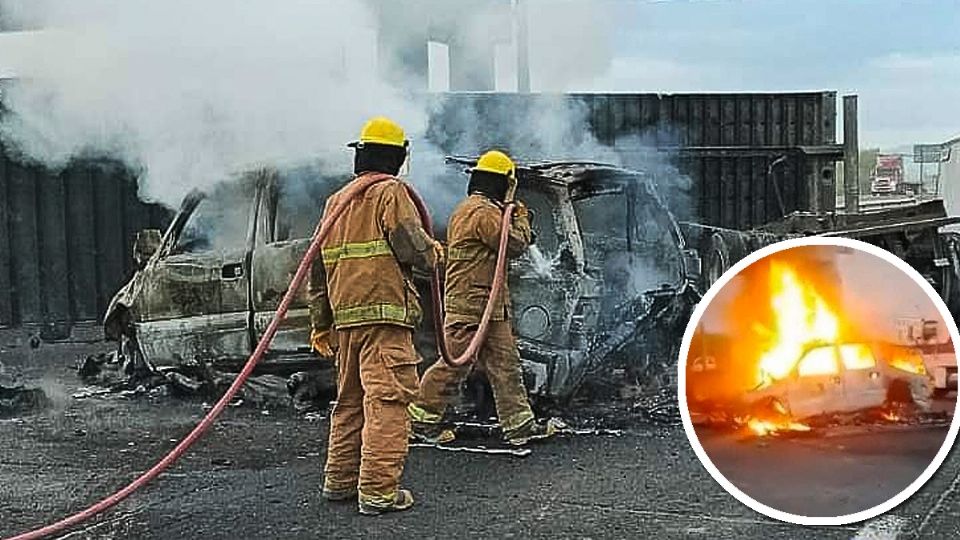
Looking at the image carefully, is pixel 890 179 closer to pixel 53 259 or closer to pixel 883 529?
pixel 883 529

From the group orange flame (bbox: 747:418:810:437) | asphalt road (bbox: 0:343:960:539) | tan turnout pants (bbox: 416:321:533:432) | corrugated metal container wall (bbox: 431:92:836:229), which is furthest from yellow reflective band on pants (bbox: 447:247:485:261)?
orange flame (bbox: 747:418:810:437)

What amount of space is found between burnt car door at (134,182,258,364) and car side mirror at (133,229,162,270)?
0.08m

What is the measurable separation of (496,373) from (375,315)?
135 cm

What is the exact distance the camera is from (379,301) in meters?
4.81

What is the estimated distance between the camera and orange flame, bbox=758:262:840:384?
2.04m

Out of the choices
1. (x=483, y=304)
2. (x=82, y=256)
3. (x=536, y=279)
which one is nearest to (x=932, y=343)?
(x=483, y=304)

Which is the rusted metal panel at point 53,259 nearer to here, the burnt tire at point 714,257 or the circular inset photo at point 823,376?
the burnt tire at point 714,257

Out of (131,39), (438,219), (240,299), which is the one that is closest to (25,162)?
(131,39)

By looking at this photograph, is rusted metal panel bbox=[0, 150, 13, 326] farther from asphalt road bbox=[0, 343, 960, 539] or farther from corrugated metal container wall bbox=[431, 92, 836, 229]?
corrugated metal container wall bbox=[431, 92, 836, 229]

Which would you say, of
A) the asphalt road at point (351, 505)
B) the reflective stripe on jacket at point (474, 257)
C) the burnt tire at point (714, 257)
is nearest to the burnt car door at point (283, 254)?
the asphalt road at point (351, 505)

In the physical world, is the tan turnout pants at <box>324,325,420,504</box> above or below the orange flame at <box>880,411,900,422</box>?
below

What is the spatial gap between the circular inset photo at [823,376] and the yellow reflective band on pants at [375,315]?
261 centimetres

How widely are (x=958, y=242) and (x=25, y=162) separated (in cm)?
672

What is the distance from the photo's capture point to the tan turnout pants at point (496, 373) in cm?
602
